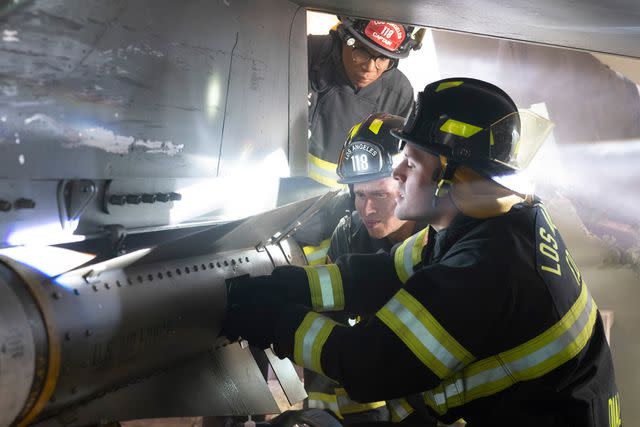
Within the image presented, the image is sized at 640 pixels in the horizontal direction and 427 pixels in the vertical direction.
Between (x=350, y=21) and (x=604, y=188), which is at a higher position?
(x=350, y=21)

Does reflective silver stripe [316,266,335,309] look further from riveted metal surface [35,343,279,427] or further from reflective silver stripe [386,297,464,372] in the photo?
reflective silver stripe [386,297,464,372]

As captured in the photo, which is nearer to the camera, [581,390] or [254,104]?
[581,390]

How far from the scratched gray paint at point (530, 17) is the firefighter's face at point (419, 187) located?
46cm

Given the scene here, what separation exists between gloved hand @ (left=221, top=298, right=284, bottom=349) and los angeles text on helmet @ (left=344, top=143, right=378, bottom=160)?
108 centimetres

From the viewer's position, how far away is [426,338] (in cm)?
162

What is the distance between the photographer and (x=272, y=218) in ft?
6.94

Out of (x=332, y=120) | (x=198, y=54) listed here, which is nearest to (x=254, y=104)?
(x=198, y=54)

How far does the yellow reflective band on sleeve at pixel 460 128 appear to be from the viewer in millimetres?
1885

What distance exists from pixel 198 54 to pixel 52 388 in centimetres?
92

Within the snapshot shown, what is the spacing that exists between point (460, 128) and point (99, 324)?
110 cm

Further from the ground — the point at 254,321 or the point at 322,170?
the point at 322,170

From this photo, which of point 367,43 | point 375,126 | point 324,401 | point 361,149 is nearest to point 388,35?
point 367,43

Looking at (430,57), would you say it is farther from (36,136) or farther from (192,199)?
(36,136)

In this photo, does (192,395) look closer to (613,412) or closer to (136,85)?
(136,85)
